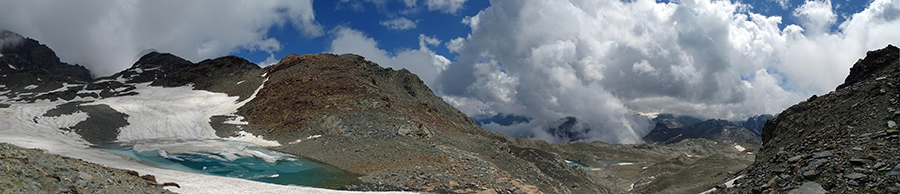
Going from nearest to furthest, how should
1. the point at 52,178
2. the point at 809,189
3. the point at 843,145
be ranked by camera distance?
→ the point at 52,178 < the point at 809,189 < the point at 843,145

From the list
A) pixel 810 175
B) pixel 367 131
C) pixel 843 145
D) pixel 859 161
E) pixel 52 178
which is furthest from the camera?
pixel 367 131

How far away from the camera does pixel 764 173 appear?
739 inches

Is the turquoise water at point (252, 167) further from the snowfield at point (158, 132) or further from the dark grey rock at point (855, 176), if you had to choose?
the dark grey rock at point (855, 176)

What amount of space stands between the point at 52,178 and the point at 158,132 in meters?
55.8

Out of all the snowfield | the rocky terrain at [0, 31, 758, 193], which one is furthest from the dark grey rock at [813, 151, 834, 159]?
the snowfield

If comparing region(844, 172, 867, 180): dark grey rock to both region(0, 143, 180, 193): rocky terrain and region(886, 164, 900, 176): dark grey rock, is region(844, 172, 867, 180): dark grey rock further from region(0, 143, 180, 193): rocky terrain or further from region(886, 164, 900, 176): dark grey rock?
region(0, 143, 180, 193): rocky terrain

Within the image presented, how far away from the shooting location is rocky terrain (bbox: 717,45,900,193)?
42.5ft

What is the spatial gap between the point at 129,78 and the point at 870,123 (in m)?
158

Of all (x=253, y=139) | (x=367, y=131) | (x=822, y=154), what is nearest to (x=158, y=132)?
(x=253, y=139)

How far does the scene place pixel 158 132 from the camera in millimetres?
58062

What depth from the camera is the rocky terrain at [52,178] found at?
1117 centimetres

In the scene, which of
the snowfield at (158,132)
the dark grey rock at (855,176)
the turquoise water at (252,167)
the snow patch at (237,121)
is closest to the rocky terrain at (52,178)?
the snowfield at (158,132)

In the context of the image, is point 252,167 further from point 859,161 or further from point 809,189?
point 859,161

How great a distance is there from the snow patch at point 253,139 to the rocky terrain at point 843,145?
164 feet
